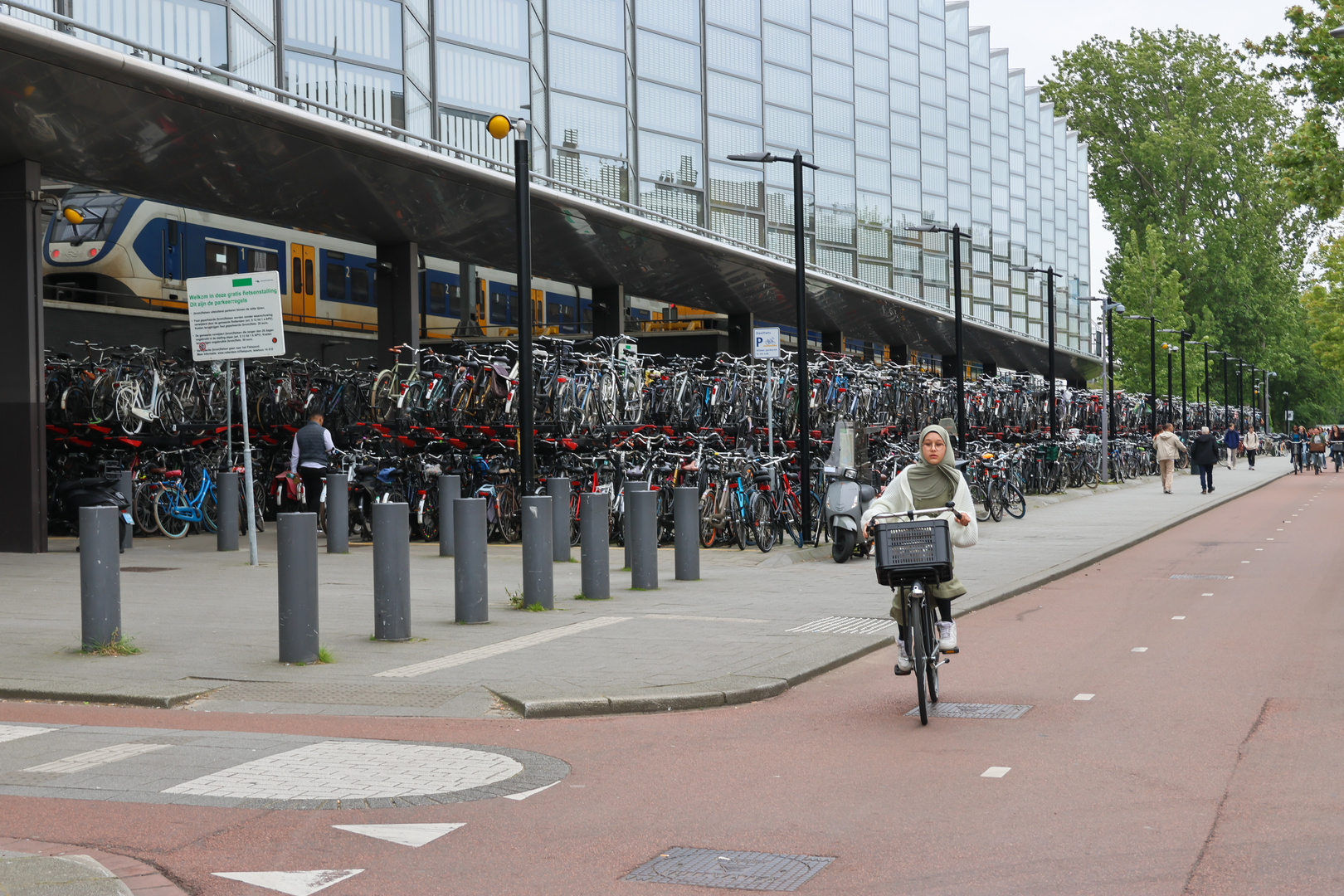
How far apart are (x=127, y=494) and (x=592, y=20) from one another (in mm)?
16776

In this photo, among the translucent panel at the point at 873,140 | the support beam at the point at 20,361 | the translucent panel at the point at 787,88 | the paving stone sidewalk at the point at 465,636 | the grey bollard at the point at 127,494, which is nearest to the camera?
the paving stone sidewalk at the point at 465,636

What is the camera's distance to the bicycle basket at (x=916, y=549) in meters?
7.44

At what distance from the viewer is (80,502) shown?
18.1m

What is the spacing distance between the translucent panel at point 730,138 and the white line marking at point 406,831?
102 feet

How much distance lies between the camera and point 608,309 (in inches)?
1139

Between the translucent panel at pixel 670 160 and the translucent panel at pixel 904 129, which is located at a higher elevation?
the translucent panel at pixel 904 129

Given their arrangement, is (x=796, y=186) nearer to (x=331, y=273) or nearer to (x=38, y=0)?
(x=38, y=0)

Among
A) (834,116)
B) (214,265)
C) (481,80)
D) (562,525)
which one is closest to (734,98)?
(834,116)

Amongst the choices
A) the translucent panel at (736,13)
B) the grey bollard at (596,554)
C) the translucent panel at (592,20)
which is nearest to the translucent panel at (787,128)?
the translucent panel at (736,13)

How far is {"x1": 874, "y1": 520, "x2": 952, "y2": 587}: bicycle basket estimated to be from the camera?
24.4 ft

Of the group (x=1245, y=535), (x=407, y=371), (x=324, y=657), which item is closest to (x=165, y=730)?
(x=324, y=657)

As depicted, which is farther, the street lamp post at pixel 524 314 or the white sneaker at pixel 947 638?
the street lamp post at pixel 524 314

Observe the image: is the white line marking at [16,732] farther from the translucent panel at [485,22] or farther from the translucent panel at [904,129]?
the translucent panel at [904,129]

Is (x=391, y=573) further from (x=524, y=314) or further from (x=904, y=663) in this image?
(x=904, y=663)
